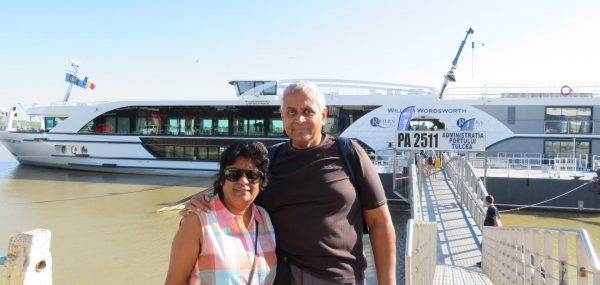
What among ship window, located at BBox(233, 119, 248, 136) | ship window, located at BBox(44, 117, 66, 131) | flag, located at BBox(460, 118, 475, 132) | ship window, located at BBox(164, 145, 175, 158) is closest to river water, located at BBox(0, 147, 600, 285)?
ship window, located at BBox(164, 145, 175, 158)

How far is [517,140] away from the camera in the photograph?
18.9m

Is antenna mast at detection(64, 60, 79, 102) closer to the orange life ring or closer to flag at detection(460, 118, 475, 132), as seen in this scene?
flag at detection(460, 118, 475, 132)

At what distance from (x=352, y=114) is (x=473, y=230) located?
12.6 metres

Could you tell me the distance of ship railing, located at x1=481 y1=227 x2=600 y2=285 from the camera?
2.50 m

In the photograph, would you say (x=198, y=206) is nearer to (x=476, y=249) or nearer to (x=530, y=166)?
(x=476, y=249)

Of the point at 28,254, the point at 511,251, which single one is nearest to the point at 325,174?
the point at 28,254

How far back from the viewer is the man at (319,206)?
211cm

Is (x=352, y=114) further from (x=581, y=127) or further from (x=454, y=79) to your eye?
(x=581, y=127)

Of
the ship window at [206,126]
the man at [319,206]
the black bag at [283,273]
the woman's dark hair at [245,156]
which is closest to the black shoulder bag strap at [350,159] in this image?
the man at [319,206]

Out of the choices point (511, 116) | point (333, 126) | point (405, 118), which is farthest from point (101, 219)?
point (511, 116)

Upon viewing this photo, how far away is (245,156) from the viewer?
2.13 meters

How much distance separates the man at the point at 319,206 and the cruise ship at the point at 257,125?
56.0 feet

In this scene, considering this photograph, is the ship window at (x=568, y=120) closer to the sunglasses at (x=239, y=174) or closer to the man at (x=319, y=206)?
the man at (x=319, y=206)

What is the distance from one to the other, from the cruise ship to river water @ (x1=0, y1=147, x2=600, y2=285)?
1.53m
